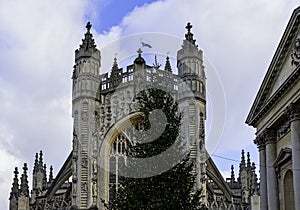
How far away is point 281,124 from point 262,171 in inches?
127

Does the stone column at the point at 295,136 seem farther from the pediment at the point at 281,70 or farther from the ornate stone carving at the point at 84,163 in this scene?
the ornate stone carving at the point at 84,163

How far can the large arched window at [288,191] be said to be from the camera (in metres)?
29.7

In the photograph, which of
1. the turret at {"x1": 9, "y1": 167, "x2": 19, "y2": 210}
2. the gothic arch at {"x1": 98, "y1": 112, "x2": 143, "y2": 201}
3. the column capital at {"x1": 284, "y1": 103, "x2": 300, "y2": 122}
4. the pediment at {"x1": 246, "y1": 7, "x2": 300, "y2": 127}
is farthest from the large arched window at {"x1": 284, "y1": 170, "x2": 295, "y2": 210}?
the turret at {"x1": 9, "y1": 167, "x2": 19, "y2": 210}

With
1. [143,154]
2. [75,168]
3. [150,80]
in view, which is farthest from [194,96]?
[143,154]

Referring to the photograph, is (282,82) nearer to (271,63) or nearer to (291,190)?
(271,63)

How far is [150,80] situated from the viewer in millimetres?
42062

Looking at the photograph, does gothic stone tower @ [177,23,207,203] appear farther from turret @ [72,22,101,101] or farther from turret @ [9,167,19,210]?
turret @ [9,167,19,210]

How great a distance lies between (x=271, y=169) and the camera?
102 feet

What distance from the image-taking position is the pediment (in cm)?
2609

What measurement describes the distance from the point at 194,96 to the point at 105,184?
8.24 meters

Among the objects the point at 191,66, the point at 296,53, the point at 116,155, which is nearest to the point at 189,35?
the point at 191,66

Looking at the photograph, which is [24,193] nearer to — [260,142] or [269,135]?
[260,142]

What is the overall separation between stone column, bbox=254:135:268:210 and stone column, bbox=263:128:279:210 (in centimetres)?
56

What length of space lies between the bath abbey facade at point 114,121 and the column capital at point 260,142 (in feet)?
23.1
